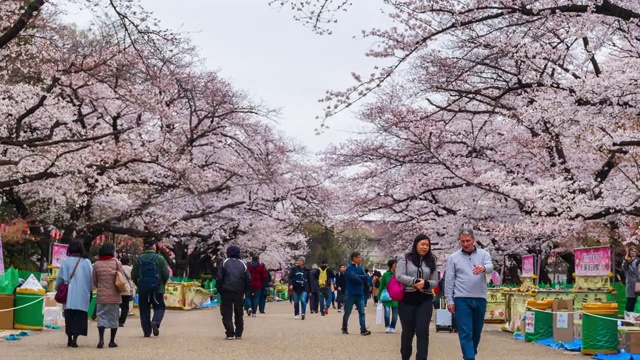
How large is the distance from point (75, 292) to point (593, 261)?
348 inches

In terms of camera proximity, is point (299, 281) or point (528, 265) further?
point (299, 281)

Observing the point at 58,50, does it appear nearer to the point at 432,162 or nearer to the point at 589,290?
the point at 432,162

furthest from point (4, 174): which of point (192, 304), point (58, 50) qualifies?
point (192, 304)

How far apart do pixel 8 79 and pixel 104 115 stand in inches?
212

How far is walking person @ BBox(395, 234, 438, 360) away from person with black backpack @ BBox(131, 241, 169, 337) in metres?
5.90

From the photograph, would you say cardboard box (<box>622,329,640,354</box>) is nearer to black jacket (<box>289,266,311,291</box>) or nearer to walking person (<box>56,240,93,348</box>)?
walking person (<box>56,240,93,348</box>)

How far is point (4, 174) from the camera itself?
2533 cm

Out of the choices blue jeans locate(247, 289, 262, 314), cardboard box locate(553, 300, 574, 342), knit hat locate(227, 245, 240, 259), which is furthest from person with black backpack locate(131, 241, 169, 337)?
blue jeans locate(247, 289, 262, 314)

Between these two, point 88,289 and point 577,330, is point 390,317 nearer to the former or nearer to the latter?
point 577,330

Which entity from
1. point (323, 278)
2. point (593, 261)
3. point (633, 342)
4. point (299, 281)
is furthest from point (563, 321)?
point (323, 278)

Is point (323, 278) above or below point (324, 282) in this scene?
above

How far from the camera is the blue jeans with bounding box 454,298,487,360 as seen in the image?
30.3 feet

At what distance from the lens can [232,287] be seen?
1405 centimetres

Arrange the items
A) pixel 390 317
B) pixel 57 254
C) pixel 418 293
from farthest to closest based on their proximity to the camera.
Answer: pixel 57 254, pixel 390 317, pixel 418 293
